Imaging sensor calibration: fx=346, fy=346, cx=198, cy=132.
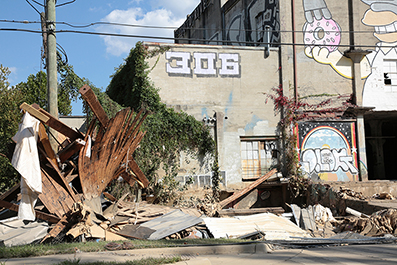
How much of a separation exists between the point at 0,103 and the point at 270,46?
1283 centimetres

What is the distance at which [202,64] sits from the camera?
16344 mm

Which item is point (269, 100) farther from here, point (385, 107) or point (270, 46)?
point (385, 107)

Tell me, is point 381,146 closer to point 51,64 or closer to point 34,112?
point 51,64

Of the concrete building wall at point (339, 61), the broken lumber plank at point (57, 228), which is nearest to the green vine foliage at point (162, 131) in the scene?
the concrete building wall at point (339, 61)

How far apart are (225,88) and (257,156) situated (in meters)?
3.59

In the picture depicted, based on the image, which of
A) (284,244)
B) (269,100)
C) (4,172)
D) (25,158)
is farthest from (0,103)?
(284,244)

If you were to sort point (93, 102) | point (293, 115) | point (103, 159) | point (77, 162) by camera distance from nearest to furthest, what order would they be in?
point (93, 102), point (77, 162), point (103, 159), point (293, 115)

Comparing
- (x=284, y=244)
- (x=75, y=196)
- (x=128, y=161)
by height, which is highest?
(x=128, y=161)

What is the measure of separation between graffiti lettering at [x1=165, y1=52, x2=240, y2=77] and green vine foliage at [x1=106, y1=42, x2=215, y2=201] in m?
0.77

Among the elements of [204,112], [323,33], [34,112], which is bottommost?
[34,112]

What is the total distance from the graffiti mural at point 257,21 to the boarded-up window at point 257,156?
509 cm

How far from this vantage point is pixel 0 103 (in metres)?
14.6

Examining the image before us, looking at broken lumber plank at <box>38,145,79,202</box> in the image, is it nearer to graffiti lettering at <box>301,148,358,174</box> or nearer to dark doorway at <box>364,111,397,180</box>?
graffiti lettering at <box>301,148,358,174</box>

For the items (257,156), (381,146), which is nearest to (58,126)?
(257,156)
